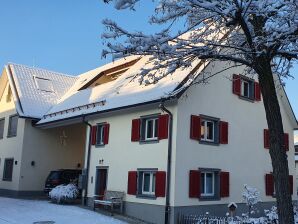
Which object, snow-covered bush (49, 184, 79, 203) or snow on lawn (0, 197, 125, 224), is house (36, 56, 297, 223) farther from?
snow on lawn (0, 197, 125, 224)

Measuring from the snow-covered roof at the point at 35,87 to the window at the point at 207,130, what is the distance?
1105 cm

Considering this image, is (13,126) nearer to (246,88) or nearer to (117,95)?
(117,95)

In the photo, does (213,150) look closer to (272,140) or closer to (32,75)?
(272,140)

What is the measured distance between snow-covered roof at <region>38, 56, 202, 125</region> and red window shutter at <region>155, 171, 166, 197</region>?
9.68 ft

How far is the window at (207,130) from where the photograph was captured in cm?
1766

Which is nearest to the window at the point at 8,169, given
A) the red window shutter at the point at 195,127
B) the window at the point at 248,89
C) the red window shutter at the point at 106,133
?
the red window shutter at the point at 106,133

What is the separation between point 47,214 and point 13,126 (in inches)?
424

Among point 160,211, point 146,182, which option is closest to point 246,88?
point 146,182

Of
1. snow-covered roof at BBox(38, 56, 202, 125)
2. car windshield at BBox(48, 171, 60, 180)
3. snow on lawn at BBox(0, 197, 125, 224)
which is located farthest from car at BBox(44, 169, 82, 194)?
snow-covered roof at BBox(38, 56, 202, 125)

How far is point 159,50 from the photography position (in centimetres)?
1032

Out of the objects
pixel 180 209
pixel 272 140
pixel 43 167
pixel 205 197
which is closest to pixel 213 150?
pixel 205 197

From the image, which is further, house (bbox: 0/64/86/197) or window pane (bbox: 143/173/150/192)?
house (bbox: 0/64/86/197)

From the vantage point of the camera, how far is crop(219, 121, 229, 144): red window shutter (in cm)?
1797

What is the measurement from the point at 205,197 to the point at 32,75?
16459 millimetres
